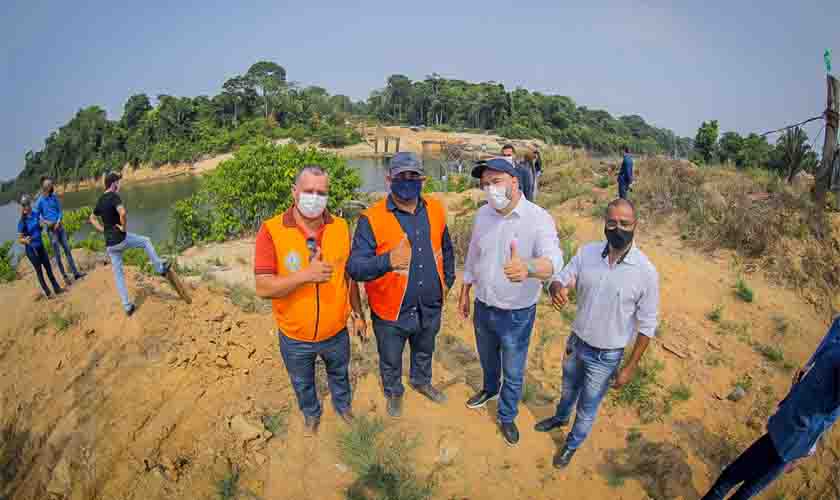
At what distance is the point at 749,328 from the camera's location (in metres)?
4.61

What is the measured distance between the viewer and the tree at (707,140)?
2497 cm

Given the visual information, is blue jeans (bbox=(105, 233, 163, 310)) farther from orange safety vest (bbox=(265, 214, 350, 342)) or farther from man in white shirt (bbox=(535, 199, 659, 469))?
man in white shirt (bbox=(535, 199, 659, 469))

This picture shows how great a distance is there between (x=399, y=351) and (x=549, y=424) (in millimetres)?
1387

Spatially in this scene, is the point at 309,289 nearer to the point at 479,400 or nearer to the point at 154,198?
the point at 479,400

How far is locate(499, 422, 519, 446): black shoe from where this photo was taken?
298 cm

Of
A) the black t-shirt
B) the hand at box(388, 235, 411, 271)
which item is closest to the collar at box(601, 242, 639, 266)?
→ the hand at box(388, 235, 411, 271)

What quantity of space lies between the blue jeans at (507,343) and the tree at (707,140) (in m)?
28.5

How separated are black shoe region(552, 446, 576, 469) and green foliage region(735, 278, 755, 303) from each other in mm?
3805

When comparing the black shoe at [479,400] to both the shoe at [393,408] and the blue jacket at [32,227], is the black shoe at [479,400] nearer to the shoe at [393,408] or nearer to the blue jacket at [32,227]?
the shoe at [393,408]

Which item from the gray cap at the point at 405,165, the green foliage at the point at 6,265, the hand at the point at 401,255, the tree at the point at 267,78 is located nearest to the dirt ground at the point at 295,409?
the hand at the point at 401,255

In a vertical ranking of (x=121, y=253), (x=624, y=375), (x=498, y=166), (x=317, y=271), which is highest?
(x=498, y=166)

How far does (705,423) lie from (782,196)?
5431mm

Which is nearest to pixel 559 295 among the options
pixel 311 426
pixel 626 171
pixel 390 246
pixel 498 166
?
pixel 498 166

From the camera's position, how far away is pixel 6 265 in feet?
27.2
